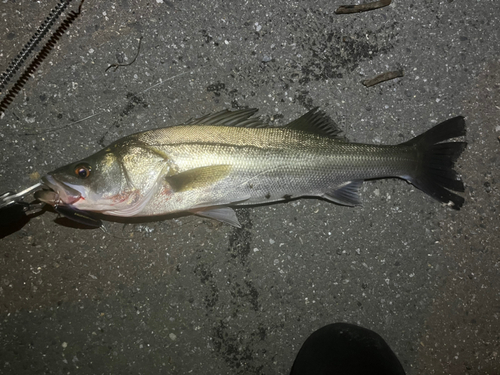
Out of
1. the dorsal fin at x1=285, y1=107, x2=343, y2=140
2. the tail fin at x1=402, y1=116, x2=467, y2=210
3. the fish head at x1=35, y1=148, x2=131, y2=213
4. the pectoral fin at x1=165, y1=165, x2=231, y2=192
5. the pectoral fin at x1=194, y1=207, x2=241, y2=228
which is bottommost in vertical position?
the tail fin at x1=402, y1=116, x2=467, y2=210

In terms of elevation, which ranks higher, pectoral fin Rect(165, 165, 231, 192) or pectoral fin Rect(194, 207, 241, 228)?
pectoral fin Rect(165, 165, 231, 192)

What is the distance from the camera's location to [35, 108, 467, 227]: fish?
89.2 inches

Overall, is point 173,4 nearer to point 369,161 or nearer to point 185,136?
point 185,136

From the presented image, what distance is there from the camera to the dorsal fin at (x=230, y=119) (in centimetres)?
248

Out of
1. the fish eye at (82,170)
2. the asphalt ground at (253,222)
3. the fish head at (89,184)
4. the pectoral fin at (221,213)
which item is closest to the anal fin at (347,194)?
the asphalt ground at (253,222)

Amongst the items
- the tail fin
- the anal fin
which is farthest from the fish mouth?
the tail fin

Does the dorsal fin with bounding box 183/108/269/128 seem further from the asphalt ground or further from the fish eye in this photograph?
the fish eye

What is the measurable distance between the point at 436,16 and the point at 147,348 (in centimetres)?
409

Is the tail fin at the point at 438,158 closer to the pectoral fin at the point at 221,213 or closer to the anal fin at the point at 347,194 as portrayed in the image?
the anal fin at the point at 347,194

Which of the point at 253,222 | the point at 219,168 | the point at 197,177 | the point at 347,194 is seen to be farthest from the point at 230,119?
the point at 347,194

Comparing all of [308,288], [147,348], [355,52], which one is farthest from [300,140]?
[147,348]

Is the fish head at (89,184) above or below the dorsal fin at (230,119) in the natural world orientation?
above

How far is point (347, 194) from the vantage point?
8.44 ft

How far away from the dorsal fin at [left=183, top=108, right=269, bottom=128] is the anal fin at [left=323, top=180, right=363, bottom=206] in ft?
2.68
